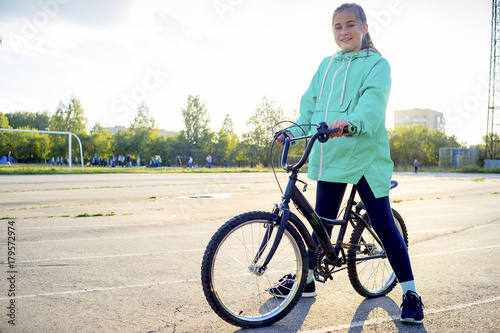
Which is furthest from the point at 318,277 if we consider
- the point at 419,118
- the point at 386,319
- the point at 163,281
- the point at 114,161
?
the point at 419,118

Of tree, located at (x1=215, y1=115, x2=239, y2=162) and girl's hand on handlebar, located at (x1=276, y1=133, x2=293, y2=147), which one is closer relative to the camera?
girl's hand on handlebar, located at (x1=276, y1=133, x2=293, y2=147)

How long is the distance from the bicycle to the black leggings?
9 centimetres

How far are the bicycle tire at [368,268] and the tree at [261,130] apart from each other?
51818 mm

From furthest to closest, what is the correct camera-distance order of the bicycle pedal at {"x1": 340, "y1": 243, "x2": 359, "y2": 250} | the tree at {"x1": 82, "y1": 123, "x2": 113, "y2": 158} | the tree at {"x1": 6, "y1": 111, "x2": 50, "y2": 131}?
the tree at {"x1": 6, "y1": 111, "x2": 50, "y2": 131}, the tree at {"x1": 82, "y1": 123, "x2": 113, "y2": 158}, the bicycle pedal at {"x1": 340, "y1": 243, "x2": 359, "y2": 250}

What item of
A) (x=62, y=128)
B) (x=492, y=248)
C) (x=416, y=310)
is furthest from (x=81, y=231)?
(x=62, y=128)

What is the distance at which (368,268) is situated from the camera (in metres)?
3.23

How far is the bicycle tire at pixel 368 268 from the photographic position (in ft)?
9.89

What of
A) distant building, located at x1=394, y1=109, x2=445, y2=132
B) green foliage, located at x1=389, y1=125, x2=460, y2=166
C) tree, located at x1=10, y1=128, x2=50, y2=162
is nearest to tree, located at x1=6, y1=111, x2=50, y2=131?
tree, located at x1=10, y1=128, x2=50, y2=162

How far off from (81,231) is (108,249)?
138cm

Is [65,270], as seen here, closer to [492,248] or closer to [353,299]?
[353,299]

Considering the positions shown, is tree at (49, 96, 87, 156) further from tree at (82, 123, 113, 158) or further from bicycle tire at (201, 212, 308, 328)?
bicycle tire at (201, 212, 308, 328)

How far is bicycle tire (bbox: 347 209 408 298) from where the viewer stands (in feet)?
9.89

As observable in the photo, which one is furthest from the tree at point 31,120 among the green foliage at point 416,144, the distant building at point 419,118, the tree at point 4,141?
the distant building at point 419,118

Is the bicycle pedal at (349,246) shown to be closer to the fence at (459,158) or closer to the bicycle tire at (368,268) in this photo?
the bicycle tire at (368,268)
